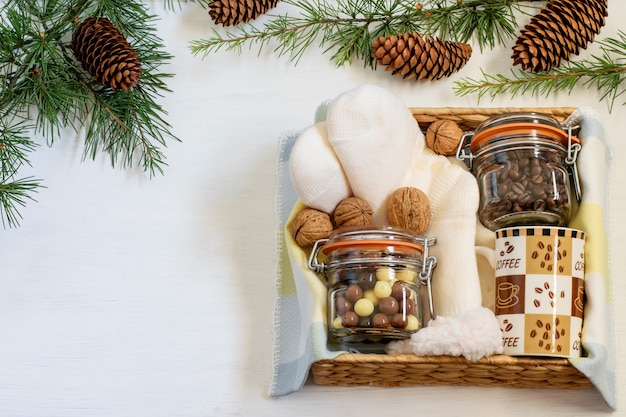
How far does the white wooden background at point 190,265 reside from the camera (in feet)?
3.11

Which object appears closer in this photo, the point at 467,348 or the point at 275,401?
the point at 467,348

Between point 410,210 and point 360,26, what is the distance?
34 cm

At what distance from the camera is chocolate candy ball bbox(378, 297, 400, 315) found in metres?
0.82

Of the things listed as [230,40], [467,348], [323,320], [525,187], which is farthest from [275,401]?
[230,40]

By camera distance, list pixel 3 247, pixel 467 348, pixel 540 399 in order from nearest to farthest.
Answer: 1. pixel 467 348
2. pixel 540 399
3. pixel 3 247

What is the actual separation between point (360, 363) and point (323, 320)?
0.22ft

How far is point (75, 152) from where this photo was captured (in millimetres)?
1092

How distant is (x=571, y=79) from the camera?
3.41ft

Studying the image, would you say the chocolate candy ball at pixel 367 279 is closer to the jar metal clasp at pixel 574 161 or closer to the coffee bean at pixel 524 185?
the coffee bean at pixel 524 185

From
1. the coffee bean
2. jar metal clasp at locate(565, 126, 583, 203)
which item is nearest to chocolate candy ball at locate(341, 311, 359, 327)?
the coffee bean

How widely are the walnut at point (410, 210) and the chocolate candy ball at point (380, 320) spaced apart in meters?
0.12

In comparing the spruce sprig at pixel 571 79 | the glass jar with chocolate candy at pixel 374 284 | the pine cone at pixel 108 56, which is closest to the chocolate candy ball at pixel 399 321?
the glass jar with chocolate candy at pixel 374 284

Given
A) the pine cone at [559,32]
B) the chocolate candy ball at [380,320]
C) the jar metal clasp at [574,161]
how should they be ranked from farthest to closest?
the pine cone at [559,32], the jar metal clasp at [574,161], the chocolate candy ball at [380,320]

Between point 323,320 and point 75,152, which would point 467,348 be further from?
point 75,152
